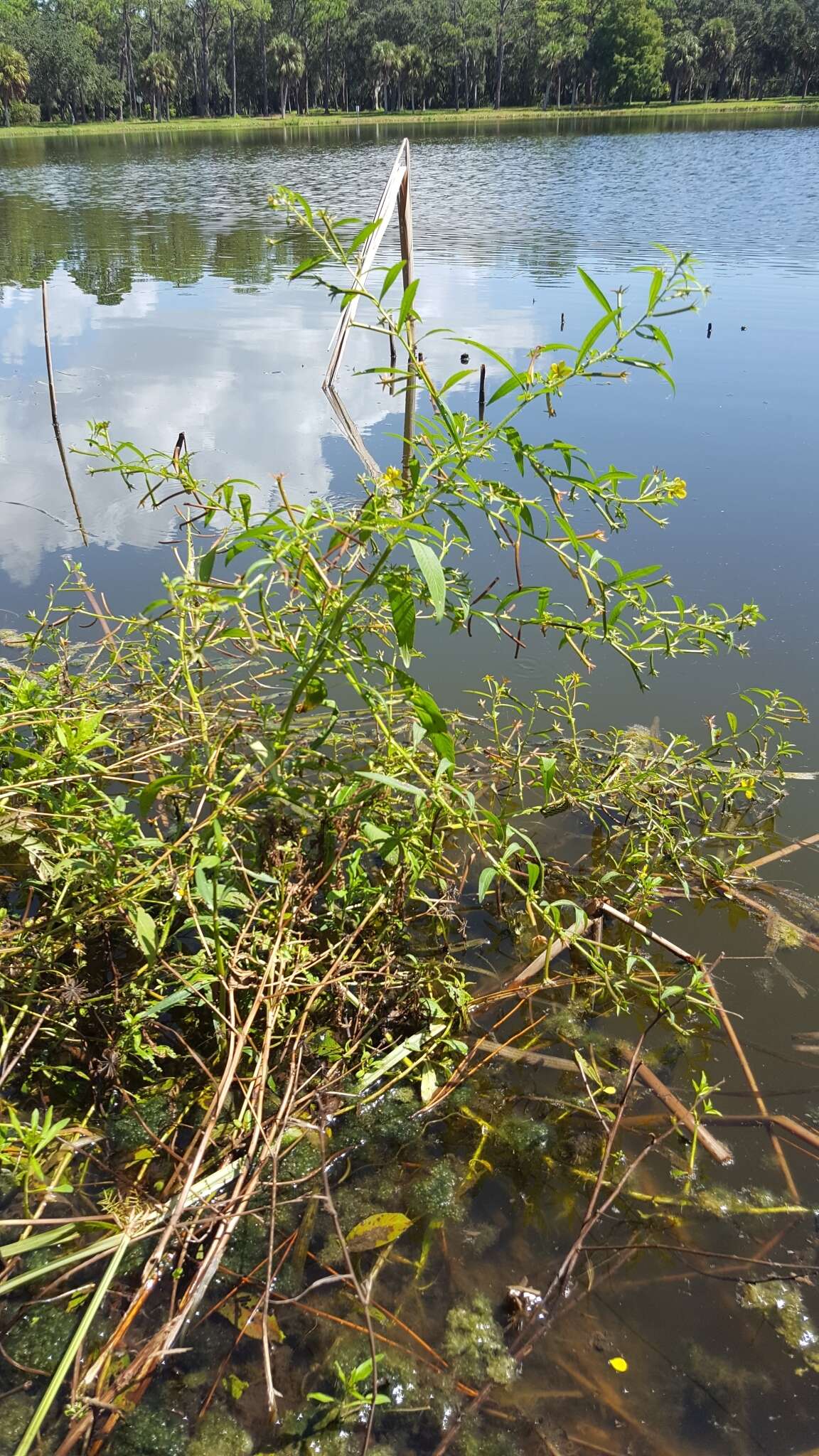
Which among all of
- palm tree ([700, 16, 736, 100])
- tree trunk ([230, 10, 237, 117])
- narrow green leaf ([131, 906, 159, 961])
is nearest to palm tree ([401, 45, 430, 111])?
tree trunk ([230, 10, 237, 117])

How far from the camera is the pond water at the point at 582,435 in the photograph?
1.74 metres

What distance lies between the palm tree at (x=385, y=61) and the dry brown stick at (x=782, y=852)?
88.2m

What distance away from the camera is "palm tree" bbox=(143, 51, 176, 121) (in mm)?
72750

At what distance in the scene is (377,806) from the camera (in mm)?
2383

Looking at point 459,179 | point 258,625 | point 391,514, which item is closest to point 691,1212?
point 391,514

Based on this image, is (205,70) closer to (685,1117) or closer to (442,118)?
(442,118)

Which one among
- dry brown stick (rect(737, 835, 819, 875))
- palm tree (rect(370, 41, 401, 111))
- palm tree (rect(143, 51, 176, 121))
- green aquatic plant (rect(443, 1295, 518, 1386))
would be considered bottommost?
green aquatic plant (rect(443, 1295, 518, 1386))

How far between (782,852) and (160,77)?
9066 cm

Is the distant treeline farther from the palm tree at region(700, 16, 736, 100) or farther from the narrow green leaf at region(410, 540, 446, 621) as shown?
the narrow green leaf at region(410, 540, 446, 621)

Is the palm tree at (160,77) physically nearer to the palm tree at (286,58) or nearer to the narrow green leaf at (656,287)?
the palm tree at (286,58)

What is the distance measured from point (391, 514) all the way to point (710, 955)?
1601 millimetres

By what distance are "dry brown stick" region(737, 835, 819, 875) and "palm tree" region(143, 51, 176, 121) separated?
89452 millimetres

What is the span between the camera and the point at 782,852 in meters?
2.97

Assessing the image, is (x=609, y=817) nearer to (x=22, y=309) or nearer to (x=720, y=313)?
(x=720, y=313)
